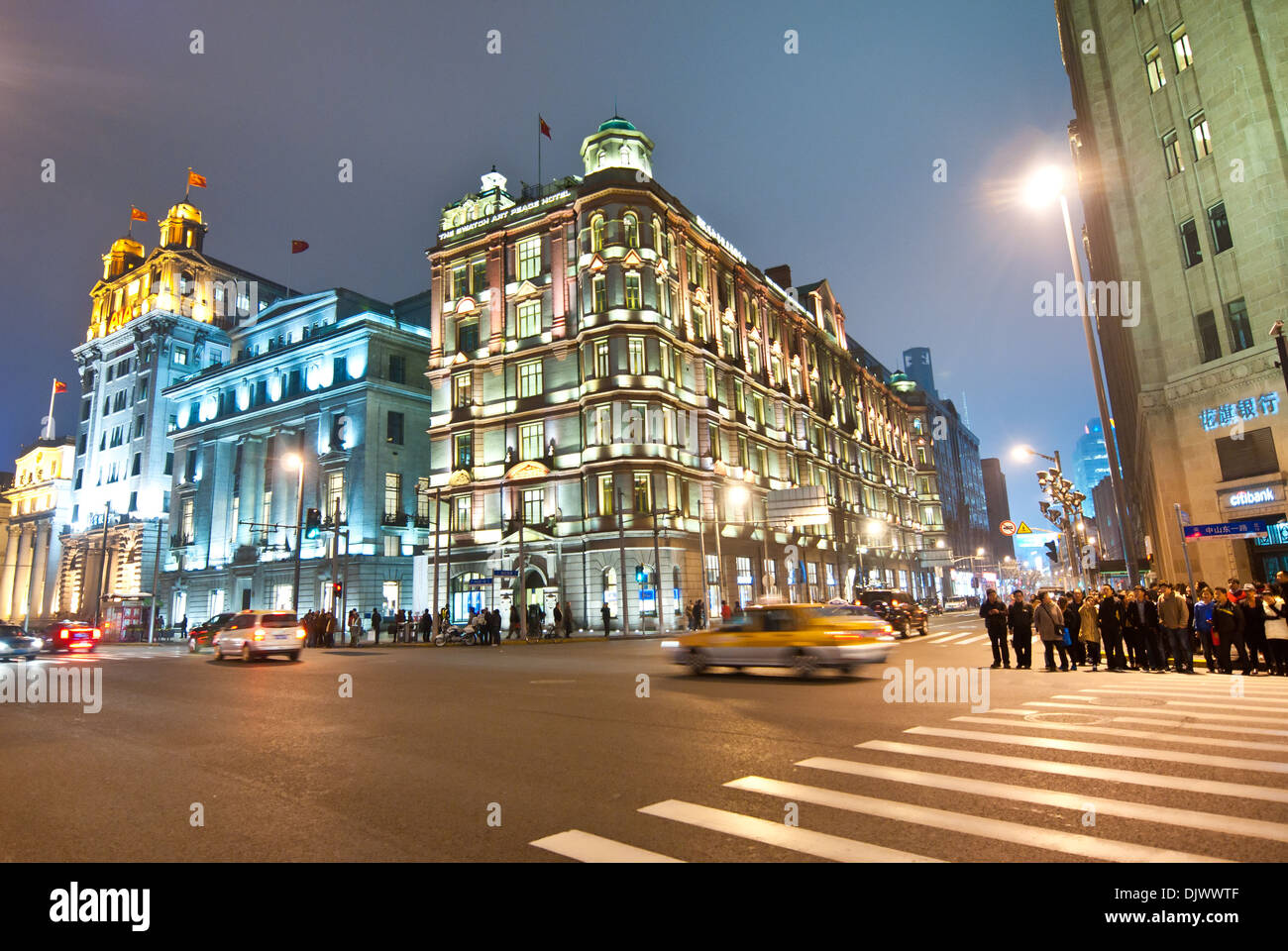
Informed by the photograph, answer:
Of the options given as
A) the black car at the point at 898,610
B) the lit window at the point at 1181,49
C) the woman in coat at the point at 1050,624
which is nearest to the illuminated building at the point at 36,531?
the black car at the point at 898,610

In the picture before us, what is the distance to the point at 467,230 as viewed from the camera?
53656mm

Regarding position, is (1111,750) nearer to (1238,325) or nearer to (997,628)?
(997,628)

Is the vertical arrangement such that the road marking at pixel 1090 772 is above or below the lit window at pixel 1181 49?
below

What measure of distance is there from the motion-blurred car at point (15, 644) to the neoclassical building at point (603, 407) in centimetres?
1694

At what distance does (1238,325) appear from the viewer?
26.1 m

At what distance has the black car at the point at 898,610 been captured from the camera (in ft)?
107

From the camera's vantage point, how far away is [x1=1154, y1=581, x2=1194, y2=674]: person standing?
16.1 meters

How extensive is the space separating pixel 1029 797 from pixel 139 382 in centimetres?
9123

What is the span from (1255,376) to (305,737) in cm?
3086

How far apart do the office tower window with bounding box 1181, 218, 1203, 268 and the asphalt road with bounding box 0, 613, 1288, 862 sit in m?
21.0

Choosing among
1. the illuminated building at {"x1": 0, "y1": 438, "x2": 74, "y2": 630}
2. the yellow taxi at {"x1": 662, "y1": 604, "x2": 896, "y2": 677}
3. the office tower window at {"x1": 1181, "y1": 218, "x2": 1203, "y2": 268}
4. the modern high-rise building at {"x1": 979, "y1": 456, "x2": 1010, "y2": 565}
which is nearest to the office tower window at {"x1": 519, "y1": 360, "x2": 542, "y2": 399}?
Result: the yellow taxi at {"x1": 662, "y1": 604, "x2": 896, "y2": 677}

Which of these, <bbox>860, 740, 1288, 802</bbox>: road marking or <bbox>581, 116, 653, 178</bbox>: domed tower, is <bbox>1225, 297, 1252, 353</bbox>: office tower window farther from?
<bbox>581, 116, 653, 178</bbox>: domed tower

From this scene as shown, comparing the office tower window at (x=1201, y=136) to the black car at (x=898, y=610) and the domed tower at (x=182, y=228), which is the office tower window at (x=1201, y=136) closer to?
the black car at (x=898, y=610)
